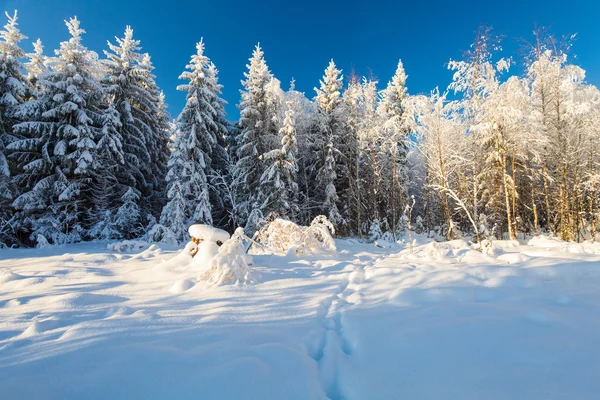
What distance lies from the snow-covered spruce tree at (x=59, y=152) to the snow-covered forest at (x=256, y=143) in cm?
6

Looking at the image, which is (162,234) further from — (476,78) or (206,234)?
(476,78)

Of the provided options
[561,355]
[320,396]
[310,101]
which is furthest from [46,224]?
[310,101]

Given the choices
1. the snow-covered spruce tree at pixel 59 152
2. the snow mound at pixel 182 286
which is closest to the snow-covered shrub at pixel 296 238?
the snow mound at pixel 182 286

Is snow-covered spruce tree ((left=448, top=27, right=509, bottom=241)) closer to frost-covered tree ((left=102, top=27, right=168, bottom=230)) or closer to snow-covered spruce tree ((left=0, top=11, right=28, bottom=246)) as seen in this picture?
frost-covered tree ((left=102, top=27, right=168, bottom=230))

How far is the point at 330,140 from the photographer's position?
16406mm

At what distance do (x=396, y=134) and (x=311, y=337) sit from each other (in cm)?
1474

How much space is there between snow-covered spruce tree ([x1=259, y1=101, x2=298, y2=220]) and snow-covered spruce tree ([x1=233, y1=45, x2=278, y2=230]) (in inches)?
37.9

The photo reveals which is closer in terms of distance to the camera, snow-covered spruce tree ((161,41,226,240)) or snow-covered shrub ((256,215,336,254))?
snow-covered shrub ((256,215,336,254))

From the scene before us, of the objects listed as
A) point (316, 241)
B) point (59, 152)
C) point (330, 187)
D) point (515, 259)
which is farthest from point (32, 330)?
point (330, 187)

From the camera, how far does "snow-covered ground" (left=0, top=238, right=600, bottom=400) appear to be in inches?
67.9

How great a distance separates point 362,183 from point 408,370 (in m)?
17.5

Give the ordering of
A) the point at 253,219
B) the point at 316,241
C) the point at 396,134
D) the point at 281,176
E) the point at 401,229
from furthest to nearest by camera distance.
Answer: the point at 401,229, the point at 396,134, the point at 281,176, the point at 253,219, the point at 316,241

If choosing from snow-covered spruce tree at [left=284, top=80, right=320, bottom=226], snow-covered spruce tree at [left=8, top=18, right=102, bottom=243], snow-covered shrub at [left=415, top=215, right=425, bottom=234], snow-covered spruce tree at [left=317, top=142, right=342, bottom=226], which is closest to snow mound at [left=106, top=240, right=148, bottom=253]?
snow-covered spruce tree at [left=8, top=18, right=102, bottom=243]

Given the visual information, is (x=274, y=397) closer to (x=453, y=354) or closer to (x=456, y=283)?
(x=453, y=354)
